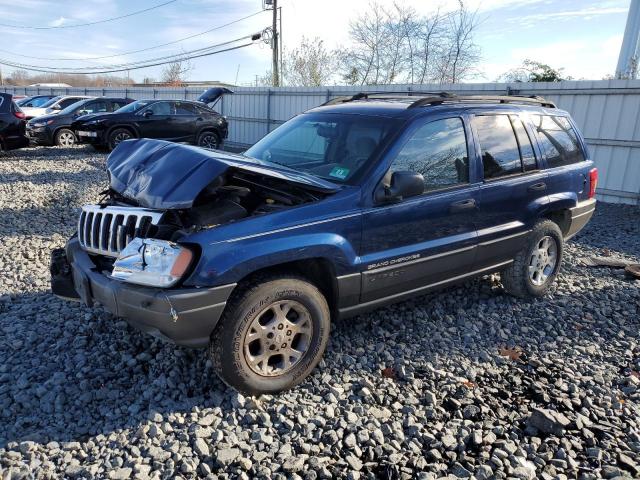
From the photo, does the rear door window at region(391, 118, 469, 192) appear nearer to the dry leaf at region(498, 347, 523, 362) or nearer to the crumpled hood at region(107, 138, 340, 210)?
the crumpled hood at region(107, 138, 340, 210)

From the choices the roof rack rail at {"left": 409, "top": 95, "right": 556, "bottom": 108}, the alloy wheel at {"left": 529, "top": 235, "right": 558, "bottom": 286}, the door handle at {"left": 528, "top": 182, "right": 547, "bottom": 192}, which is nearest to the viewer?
the roof rack rail at {"left": 409, "top": 95, "right": 556, "bottom": 108}

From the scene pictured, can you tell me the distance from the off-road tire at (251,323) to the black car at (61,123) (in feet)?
45.2

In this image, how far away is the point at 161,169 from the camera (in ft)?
10.2

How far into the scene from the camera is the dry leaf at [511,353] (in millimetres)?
3715

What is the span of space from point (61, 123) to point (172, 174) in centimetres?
1410

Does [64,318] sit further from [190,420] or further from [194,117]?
[194,117]

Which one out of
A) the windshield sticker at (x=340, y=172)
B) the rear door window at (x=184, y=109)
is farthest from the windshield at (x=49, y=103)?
the windshield sticker at (x=340, y=172)

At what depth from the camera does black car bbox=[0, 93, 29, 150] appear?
1173 centimetres

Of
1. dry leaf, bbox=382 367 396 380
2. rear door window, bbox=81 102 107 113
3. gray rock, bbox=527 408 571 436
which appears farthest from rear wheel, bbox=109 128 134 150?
gray rock, bbox=527 408 571 436

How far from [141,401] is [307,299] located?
121cm

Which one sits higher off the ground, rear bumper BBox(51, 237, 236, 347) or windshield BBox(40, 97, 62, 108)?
windshield BBox(40, 97, 62, 108)

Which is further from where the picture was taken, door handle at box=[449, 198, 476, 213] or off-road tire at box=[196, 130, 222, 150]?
off-road tire at box=[196, 130, 222, 150]

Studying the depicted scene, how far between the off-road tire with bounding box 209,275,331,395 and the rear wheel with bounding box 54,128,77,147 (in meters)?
14.4

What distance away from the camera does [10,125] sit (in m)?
11.8
